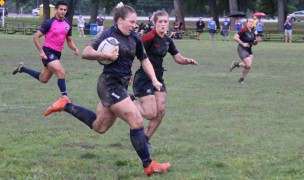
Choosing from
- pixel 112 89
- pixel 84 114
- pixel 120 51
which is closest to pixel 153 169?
pixel 112 89

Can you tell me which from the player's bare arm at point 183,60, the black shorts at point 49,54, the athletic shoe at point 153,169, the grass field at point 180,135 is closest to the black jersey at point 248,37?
the grass field at point 180,135

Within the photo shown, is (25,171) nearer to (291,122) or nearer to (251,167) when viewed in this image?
(251,167)

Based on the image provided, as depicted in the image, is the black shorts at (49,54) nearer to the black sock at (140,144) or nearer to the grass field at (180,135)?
the grass field at (180,135)

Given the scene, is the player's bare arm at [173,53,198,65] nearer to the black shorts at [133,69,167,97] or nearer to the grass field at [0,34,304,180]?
the black shorts at [133,69,167,97]

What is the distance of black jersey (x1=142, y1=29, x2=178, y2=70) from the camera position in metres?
9.07

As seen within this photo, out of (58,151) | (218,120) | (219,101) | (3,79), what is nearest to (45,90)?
(3,79)

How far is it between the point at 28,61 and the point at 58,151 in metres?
16.1

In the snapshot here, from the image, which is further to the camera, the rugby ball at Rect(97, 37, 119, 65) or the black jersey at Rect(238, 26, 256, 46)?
the black jersey at Rect(238, 26, 256, 46)

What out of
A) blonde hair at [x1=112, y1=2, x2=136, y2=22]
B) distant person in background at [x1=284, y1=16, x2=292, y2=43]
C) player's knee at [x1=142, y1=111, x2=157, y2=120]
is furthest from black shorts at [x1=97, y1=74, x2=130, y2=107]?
distant person in background at [x1=284, y1=16, x2=292, y2=43]

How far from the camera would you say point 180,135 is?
10.2 m

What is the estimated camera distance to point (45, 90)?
1591 cm

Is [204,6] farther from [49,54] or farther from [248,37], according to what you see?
[49,54]

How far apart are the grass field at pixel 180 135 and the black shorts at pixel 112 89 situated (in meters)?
0.79

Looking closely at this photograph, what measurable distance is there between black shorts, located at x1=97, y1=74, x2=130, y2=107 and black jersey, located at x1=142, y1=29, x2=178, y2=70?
166 centimetres
